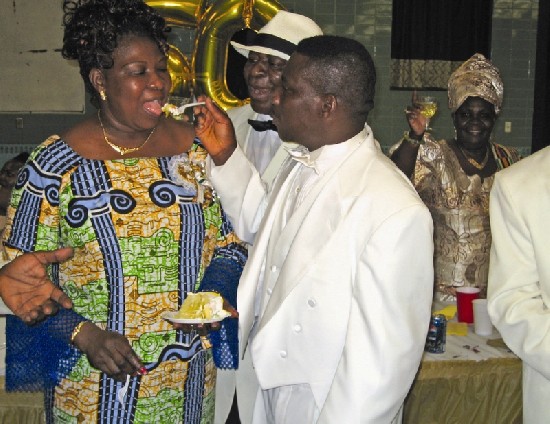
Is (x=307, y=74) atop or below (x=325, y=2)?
below

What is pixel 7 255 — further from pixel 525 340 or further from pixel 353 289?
pixel 525 340

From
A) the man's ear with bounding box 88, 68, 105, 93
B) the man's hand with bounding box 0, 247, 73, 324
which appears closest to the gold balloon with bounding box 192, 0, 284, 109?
the man's ear with bounding box 88, 68, 105, 93

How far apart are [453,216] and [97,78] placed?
1985mm

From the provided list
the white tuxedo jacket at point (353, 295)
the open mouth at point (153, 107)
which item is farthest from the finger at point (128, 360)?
the open mouth at point (153, 107)

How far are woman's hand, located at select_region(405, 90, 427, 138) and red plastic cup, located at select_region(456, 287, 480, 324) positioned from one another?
0.81 meters

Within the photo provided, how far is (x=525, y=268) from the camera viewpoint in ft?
6.34

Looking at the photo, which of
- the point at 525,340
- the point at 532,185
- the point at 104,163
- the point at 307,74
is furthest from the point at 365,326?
the point at 104,163

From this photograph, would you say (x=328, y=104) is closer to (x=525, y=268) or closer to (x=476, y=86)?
(x=525, y=268)

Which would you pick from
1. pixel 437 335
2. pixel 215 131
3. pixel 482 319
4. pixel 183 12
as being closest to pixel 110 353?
pixel 215 131

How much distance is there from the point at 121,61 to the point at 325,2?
5362 millimetres

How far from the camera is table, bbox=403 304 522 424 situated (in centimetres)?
278

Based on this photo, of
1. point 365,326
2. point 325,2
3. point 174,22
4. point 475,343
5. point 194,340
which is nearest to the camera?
point 365,326

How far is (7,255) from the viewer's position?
6.85 feet

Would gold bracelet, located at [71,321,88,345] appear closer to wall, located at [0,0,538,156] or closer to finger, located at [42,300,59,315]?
finger, located at [42,300,59,315]
